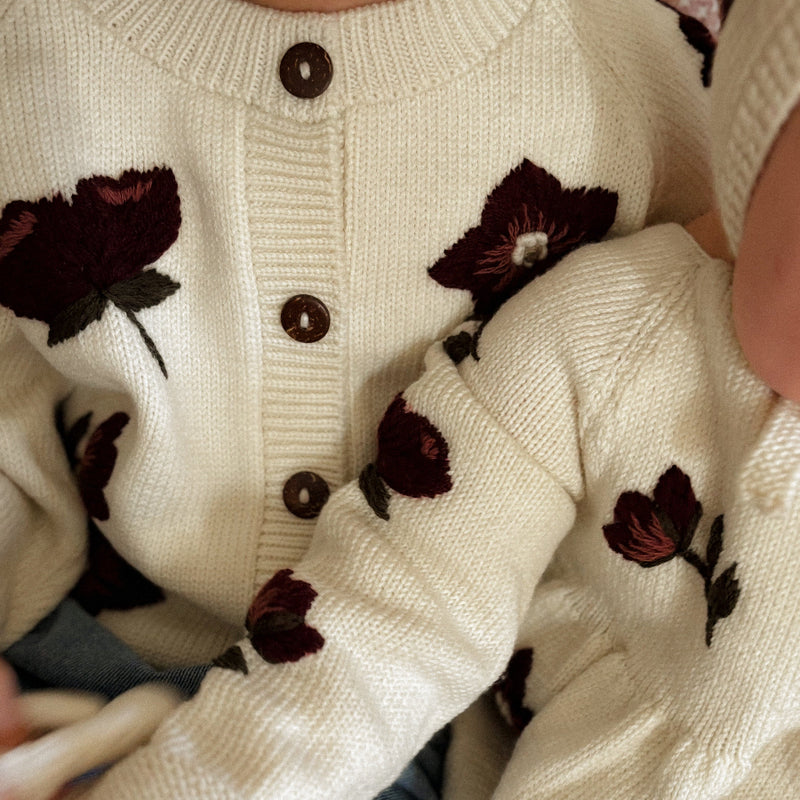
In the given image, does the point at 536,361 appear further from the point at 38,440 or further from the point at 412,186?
the point at 38,440

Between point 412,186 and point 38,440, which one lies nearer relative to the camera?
point 412,186

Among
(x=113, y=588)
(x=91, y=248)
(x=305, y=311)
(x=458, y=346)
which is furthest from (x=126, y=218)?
(x=113, y=588)

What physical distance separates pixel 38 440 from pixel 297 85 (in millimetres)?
360

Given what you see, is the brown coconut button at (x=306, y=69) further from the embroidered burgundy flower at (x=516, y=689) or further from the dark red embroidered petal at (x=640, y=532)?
the embroidered burgundy flower at (x=516, y=689)

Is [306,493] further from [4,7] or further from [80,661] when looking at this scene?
[4,7]

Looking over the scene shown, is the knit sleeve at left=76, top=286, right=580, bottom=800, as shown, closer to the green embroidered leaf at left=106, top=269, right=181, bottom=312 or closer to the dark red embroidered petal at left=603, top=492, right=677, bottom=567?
the dark red embroidered petal at left=603, top=492, right=677, bottom=567

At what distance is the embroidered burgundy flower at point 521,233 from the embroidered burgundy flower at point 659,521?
6.8 inches

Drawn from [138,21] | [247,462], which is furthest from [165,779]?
[138,21]

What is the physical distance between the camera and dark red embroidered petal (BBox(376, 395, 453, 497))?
1.77 feet

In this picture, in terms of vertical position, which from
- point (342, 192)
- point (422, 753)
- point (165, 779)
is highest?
point (342, 192)

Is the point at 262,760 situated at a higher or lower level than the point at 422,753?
higher

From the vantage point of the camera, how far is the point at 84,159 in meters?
0.54

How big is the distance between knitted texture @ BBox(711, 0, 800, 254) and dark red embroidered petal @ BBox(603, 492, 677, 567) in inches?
6.6

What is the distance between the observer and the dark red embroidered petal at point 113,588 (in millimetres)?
728
